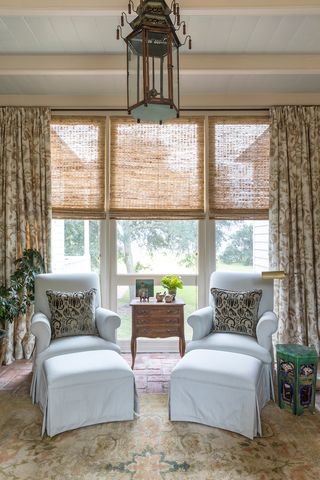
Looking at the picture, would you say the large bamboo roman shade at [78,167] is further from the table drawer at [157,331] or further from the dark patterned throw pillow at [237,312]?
the dark patterned throw pillow at [237,312]

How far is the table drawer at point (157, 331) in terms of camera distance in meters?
3.52

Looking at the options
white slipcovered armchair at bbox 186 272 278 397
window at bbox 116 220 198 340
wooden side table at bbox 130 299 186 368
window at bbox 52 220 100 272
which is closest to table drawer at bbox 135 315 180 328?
wooden side table at bbox 130 299 186 368

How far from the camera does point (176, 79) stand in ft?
6.53

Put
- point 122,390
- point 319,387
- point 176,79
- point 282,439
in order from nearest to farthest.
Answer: point 176,79 → point 282,439 → point 122,390 → point 319,387

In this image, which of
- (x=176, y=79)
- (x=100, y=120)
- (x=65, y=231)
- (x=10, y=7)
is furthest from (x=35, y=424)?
(x=100, y=120)

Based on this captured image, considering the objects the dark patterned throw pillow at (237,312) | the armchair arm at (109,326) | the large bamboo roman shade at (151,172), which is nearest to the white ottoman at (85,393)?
the armchair arm at (109,326)

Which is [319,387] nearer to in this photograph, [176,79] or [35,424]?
[35,424]

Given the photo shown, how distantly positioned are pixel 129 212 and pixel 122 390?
2.12 meters

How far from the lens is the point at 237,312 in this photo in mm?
3221

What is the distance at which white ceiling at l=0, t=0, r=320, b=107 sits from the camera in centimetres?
244

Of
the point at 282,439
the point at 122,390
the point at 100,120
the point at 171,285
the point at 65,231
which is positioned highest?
the point at 100,120

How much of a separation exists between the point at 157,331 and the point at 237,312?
815 millimetres

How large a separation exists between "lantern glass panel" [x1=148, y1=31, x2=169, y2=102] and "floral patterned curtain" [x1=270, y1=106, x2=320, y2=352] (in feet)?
8.05

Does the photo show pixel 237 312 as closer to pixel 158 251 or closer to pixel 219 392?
pixel 219 392
